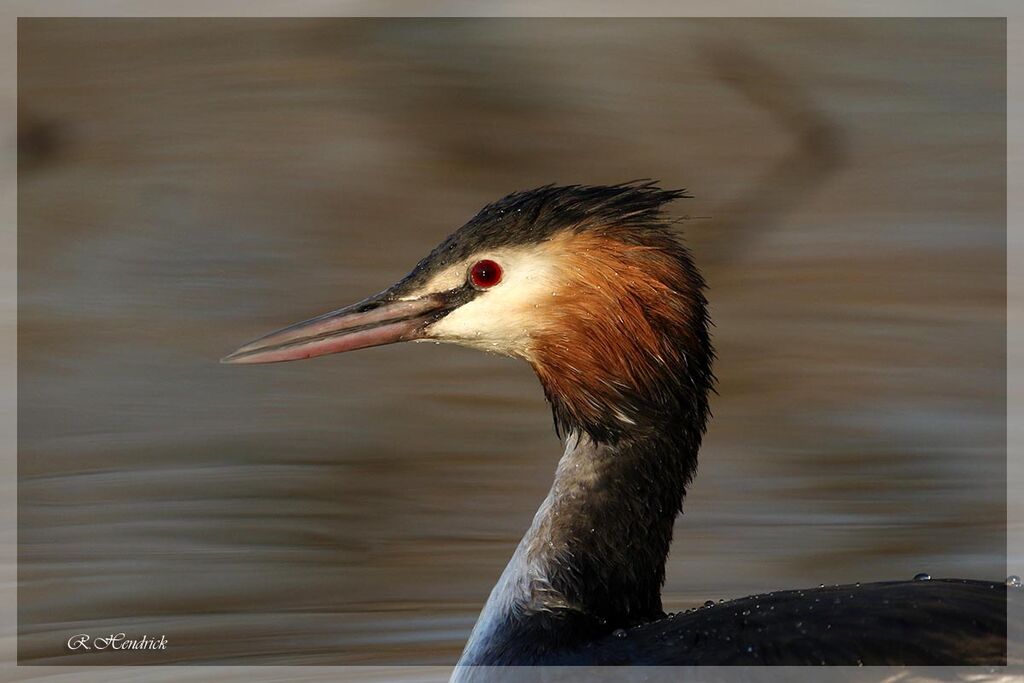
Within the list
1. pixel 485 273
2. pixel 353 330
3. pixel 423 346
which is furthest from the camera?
pixel 423 346

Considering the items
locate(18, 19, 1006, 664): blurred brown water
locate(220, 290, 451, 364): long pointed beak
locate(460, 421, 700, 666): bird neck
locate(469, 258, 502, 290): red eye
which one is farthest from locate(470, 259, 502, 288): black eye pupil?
locate(18, 19, 1006, 664): blurred brown water

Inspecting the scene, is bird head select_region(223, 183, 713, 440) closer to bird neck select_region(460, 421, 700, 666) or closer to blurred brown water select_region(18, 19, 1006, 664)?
bird neck select_region(460, 421, 700, 666)

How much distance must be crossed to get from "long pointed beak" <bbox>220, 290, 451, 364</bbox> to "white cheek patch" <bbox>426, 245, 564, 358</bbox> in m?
0.05

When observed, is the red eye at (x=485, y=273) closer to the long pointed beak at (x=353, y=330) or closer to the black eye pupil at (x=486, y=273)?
the black eye pupil at (x=486, y=273)

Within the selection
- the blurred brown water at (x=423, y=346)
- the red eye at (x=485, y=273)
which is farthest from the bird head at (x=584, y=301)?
the blurred brown water at (x=423, y=346)

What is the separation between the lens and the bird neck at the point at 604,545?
5.22 meters

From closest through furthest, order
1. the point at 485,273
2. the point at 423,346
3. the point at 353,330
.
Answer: the point at 485,273
the point at 353,330
the point at 423,346

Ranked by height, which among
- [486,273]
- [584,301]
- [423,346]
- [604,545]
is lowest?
[604,545]

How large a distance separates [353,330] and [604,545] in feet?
3.01

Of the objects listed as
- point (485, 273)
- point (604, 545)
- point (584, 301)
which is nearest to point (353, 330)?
point (485, 273)

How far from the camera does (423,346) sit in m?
9.09

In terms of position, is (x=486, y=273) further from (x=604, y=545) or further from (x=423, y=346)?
(x=423, y=346)

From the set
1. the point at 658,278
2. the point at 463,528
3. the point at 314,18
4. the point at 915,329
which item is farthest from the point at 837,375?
the point at 314,18

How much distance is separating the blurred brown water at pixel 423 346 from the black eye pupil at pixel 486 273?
5.60ft
